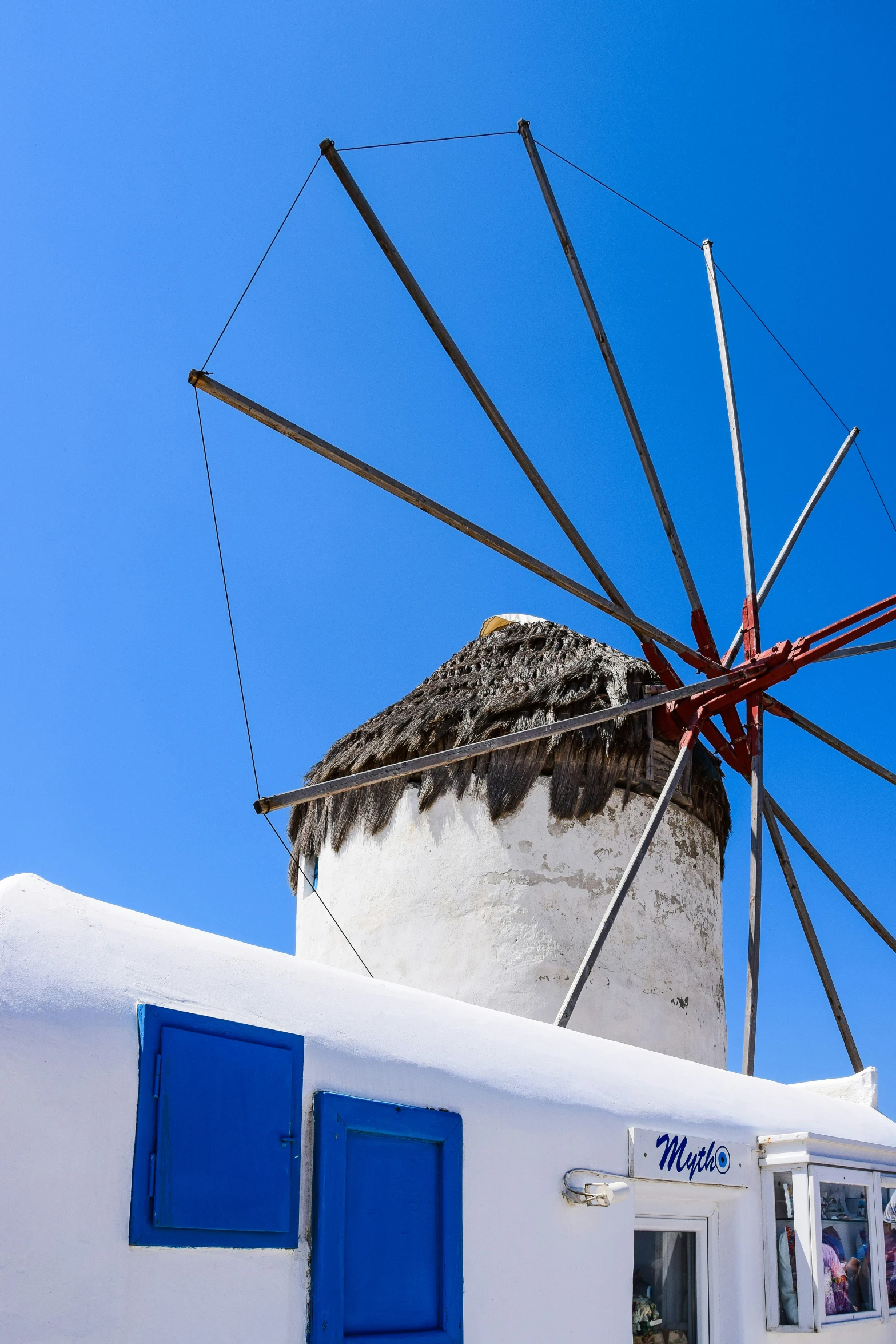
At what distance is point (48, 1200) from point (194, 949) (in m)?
0.97

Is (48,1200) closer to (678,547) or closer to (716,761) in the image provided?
(678,547)

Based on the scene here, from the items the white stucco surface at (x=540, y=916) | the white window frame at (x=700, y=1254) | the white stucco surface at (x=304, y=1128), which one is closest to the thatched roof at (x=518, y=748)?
the white stucco surface at (x=540, y=916)

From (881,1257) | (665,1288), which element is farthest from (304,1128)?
(881,1257)

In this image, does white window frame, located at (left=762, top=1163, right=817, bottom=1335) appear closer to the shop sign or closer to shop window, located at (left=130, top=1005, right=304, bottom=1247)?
the shop sign

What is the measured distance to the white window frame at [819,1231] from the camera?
5.30 m

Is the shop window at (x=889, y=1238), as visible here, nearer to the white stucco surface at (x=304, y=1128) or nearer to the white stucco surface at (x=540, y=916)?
Result: the white stucco surface at (x=304, y=1128)

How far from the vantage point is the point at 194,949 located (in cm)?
382

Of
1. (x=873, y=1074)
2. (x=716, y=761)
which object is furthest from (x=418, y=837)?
(x=873, y=1074)

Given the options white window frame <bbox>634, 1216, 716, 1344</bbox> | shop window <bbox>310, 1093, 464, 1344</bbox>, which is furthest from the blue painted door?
white window frame <bbox>634, 1216, 716, 1344</bbox>

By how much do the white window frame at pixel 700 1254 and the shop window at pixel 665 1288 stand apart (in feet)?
0.05

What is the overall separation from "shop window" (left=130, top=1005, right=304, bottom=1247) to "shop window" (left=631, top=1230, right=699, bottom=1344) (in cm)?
207

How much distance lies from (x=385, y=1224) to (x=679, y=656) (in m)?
6.28

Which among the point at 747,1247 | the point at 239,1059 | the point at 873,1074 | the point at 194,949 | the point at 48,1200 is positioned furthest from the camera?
the point at 873,1074

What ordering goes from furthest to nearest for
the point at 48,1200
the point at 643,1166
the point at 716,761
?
1. the point at 716,761
2. the point at 643,1166
3. the point at 48,1200
